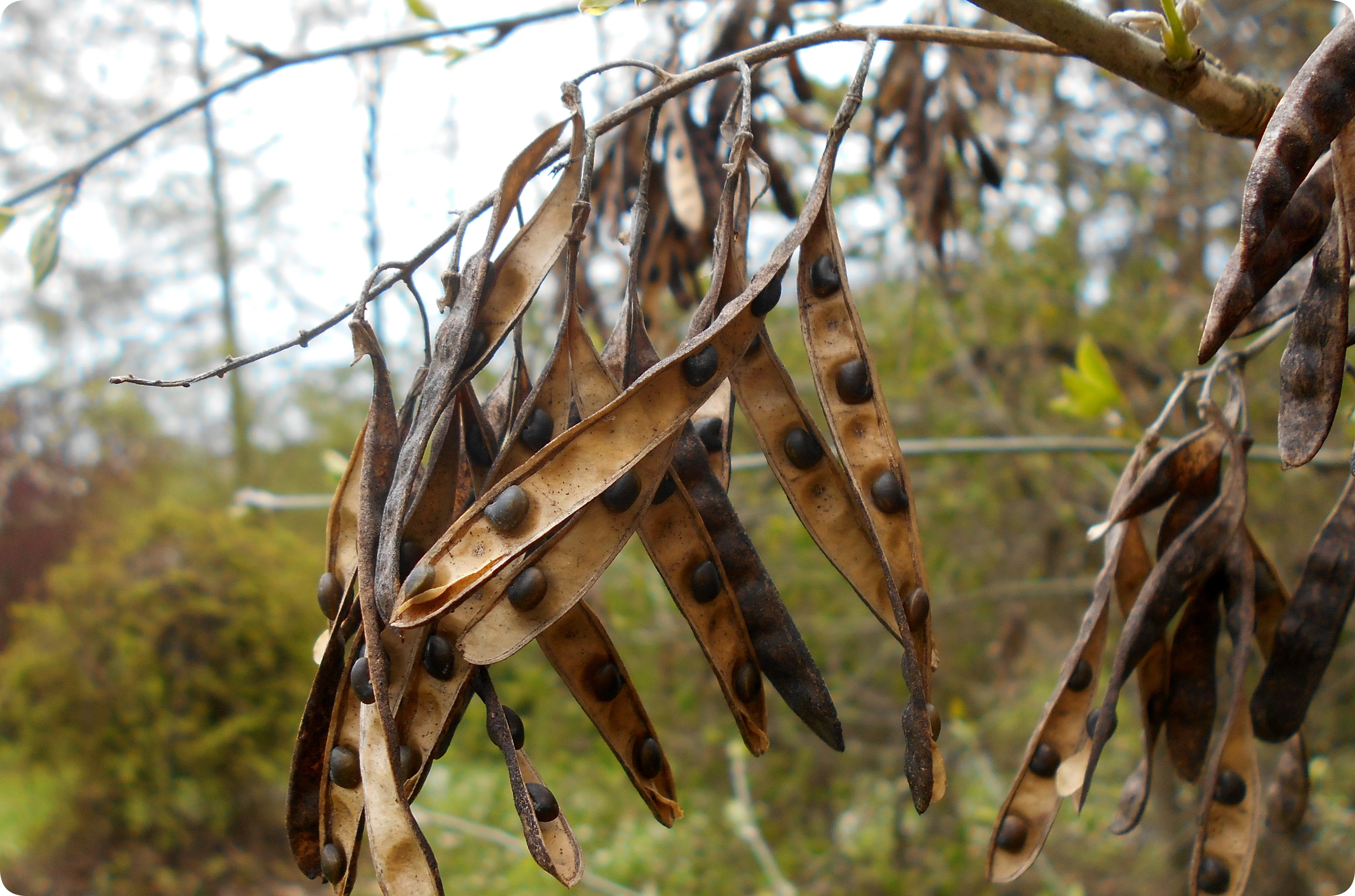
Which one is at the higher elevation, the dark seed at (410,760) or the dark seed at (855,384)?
the dark seed at (855,384)

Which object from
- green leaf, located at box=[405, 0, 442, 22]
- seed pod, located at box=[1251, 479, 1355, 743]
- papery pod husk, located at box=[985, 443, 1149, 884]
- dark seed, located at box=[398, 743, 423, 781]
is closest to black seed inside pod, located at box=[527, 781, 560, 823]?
dark seed, located at box=[398, 743, 423, 781]

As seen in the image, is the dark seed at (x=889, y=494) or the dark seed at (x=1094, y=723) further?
the dark seed at (x=1094, y=723)

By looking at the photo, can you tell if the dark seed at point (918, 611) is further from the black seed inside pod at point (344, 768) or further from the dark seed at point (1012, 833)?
the black seed inside pod at point (344, 768)

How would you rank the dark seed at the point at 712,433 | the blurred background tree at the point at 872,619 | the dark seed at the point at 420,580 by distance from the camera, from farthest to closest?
the blurred background tree at the point at 872,619 < the dark seed at the point at 712,433 < the dark seed at the point at 420,580

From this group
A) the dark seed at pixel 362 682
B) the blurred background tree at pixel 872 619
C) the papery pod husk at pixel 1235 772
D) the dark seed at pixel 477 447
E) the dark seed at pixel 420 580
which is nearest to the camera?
the dark seed at pixel 420 580

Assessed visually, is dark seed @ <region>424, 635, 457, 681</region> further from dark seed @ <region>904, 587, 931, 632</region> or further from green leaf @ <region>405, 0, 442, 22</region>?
green leaf @ <region>405, 0, 442, 22</region>

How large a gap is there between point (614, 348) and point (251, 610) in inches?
283

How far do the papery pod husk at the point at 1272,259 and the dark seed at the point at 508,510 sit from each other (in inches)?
26.3

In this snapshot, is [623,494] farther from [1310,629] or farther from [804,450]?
[1310,629]

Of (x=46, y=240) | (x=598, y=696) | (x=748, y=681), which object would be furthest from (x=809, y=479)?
(x=46, y=240)

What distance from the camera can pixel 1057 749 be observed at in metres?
1.32

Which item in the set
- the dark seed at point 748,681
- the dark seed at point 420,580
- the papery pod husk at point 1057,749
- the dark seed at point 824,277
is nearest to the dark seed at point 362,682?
the dark seed at point 420,580

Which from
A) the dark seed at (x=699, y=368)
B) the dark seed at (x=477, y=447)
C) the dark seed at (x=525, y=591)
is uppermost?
the dark seed at (x=699, y=368)

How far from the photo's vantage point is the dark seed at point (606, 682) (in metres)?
1.10
